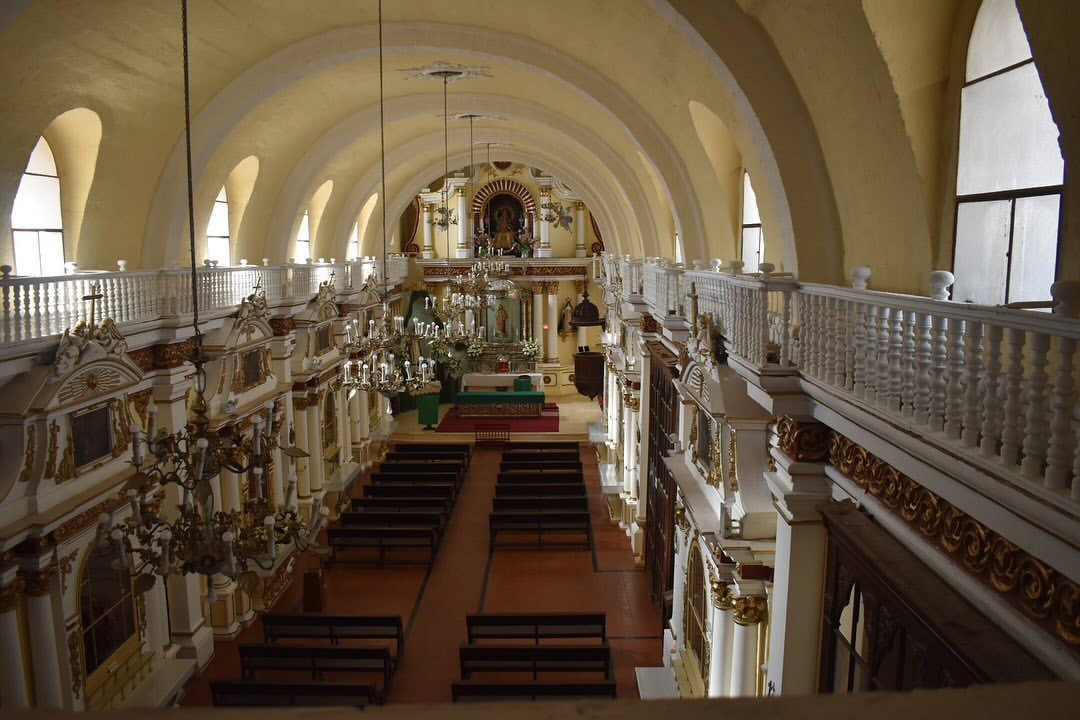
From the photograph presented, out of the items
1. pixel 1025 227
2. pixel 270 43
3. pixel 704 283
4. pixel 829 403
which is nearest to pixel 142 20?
pixel 270 43

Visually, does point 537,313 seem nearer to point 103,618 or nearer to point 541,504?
point 541,504

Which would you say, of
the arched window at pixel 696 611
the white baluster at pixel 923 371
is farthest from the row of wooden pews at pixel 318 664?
the white baluster at pixel 923 371

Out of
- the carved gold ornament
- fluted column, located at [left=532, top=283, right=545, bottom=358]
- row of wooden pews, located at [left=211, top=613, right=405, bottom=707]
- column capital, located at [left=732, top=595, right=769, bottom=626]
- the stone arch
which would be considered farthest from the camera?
the stone arch

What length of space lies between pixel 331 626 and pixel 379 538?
4270 millimetres

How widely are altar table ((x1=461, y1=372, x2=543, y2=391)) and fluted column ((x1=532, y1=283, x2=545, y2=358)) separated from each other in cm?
194

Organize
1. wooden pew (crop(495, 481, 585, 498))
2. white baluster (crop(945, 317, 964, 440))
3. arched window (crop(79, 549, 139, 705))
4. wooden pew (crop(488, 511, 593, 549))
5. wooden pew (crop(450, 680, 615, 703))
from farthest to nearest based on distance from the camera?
wooden pew (crop(495, 481, 585, 498)) → wooden pew (crop(488, 511, 593, 549)) → wooden pew (crop(450, 680, 615, 703)) → arched window (crop(79, 549, 139, 705)) → white baluster (crop(945, 317, 964, 440))

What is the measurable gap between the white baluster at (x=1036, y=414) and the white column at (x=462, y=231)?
30.9 m

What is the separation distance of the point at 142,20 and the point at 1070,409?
1027cm

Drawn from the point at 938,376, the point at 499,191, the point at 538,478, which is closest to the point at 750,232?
the point at 938,376

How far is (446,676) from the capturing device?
38.9 ft

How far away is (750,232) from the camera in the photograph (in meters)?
10.5

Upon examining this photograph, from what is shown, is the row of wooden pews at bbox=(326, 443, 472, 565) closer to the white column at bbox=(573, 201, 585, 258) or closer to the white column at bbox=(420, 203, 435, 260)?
the white column at bbox=(420, 203, 435, 260)

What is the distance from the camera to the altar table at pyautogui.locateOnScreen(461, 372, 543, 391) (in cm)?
3105

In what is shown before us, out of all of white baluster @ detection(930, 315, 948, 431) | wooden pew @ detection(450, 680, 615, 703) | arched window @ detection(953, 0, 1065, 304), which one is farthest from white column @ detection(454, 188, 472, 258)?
white baluster @ detection(930, 315, 948, 431)
